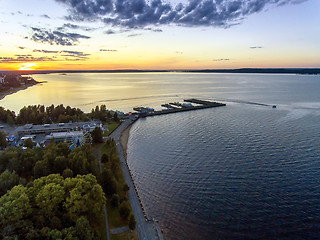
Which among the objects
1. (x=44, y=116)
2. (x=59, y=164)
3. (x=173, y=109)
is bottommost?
(x=173, y=109)

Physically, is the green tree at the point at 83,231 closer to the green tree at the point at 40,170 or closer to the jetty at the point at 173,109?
the green tree at the point at 40,170

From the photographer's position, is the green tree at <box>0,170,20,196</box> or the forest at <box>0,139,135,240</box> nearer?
the forest at <box>0,139,135,240</box>

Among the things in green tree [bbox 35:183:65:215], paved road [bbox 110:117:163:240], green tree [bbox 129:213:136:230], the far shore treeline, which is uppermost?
green tree [bbox 35:183:65:215]

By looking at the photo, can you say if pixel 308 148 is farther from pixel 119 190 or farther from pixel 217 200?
pixel 119 190

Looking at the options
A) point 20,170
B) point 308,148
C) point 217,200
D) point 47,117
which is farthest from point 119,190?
point 47,117

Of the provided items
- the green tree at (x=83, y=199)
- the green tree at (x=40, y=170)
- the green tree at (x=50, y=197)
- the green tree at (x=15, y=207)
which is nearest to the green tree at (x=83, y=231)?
the green tree at (x=83, y=199)

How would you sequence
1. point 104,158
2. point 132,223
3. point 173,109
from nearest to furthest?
point 132,223 → point 104,158 → point 173,109

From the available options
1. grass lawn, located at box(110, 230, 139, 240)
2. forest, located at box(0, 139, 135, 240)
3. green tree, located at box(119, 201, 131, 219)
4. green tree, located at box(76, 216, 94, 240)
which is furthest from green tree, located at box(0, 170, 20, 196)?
grass lawn, located at box(110, 230, 139, 240)

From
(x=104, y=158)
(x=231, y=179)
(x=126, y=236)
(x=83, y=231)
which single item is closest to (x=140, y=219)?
(x=126, y=236)

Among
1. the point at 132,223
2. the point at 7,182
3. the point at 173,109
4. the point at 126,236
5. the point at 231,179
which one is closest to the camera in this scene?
the point at 126,236

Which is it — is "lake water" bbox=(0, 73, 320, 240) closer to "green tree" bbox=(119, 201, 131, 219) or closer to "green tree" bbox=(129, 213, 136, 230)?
"green tree" bbox=(119, 201, 131, 219)

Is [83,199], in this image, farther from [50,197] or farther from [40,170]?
[40,170]
